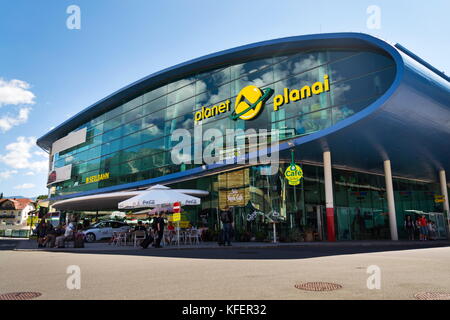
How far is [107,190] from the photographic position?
36906mm

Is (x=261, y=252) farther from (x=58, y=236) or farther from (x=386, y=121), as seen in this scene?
(x=58, y=236)

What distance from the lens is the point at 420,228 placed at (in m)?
23.3

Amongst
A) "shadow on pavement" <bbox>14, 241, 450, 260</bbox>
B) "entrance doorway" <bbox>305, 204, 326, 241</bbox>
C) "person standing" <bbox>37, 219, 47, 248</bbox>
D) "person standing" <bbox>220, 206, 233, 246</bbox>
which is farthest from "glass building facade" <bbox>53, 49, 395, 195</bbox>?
"person standing" <bbox>37, 219, 47, 248</bbox>

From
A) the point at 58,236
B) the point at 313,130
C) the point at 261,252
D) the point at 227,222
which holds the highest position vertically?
the point at 313,130

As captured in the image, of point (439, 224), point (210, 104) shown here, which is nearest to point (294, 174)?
point (210, 104)

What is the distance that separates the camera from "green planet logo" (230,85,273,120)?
2434cm

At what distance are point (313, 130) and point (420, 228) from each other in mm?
10149

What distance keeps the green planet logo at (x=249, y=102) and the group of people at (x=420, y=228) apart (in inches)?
493

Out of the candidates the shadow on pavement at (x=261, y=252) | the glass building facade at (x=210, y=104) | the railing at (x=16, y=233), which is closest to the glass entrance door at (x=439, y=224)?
the shadow on pavement at (x=261, y=252)

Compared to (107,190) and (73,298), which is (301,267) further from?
(107,190)

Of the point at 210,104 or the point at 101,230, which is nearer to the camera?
the point at 101,230

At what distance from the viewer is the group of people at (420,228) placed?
76.1 ft
